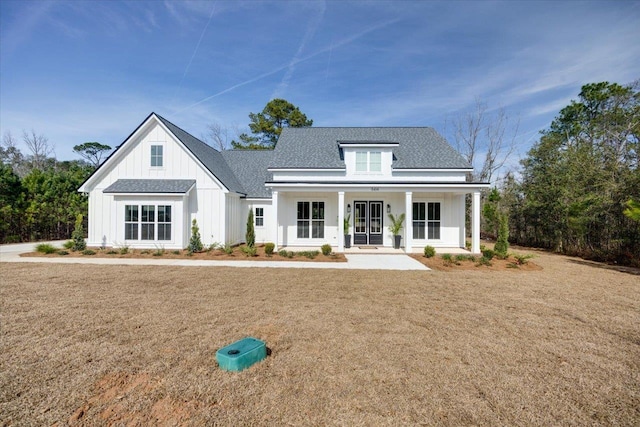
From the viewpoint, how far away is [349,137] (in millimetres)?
19219

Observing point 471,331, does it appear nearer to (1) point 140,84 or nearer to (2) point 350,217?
(2) point 350,217

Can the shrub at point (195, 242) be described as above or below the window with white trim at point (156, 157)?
below

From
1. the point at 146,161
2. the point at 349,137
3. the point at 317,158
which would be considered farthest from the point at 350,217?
the point at 146,161

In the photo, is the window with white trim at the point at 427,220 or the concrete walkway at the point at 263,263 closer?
the concrete walkway at the point at 263,263

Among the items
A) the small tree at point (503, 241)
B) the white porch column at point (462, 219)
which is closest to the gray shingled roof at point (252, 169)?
the white porch column at point (462, 219)

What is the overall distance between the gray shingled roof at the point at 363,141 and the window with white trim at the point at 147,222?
6.24 meters

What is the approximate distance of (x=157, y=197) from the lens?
14773 mm

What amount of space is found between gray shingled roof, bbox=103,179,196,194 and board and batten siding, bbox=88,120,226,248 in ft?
0.98

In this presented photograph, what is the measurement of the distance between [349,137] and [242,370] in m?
17.3

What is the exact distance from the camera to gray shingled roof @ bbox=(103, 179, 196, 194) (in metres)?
14.6

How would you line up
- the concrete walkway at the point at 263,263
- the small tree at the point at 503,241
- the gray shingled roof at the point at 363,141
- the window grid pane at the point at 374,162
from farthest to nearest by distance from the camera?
the gray shingled roof at the point at 363,141, the window grid pane at the point at 374,162, the small tree at the point at 503,241, the concrete walkway at the point at 263,263

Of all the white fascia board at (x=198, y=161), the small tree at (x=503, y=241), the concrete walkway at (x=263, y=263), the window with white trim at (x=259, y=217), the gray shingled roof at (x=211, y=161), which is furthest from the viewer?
the window with white trim at (x=259, y=217)

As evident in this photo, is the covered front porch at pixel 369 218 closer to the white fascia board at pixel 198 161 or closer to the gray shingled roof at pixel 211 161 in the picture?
the white fascia board at pixel 198 161

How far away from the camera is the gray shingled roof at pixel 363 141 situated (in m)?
16.5
